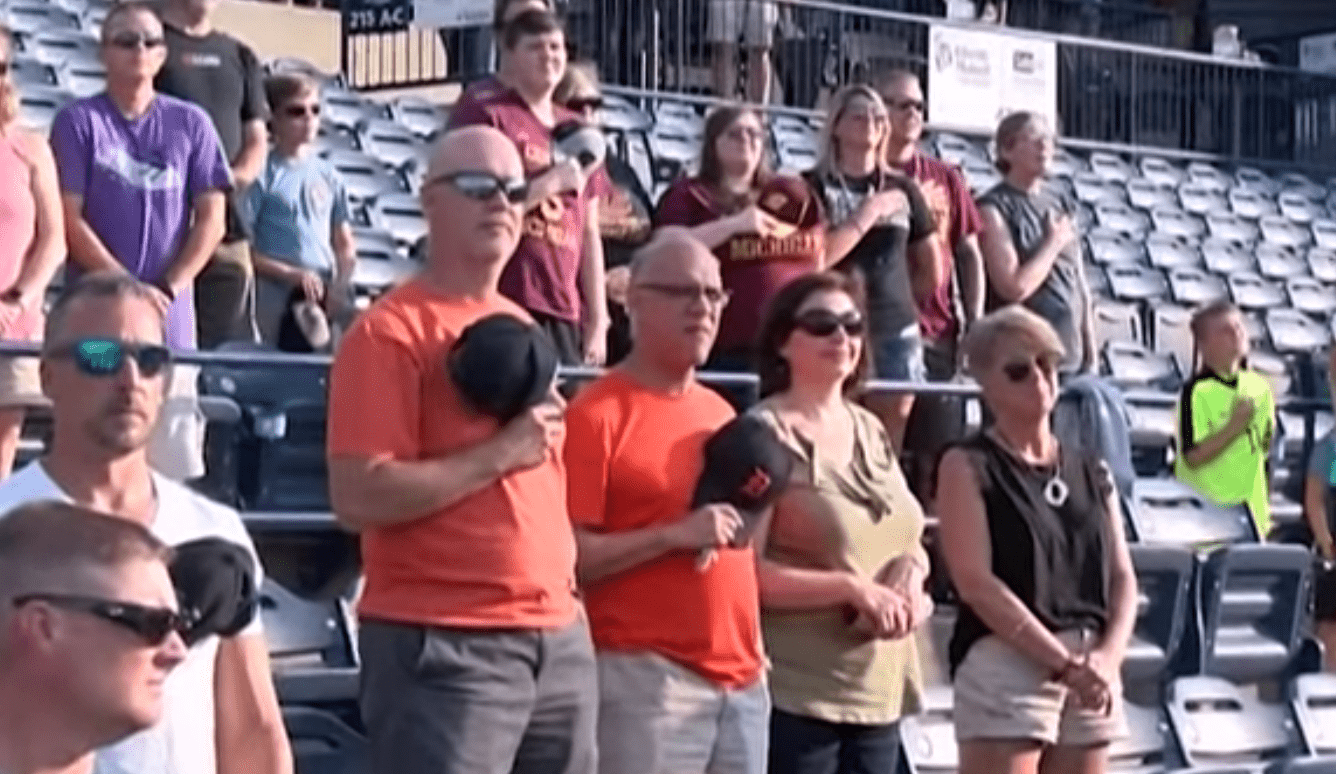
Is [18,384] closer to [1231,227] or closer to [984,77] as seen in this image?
[984,77]

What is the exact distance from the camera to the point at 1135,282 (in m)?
15.7

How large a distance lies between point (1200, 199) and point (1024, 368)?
12616 millimetres

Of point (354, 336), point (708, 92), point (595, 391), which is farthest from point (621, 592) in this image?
point (708, 92)

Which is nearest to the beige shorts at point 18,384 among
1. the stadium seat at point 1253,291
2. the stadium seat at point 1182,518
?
the stadium seat at point 1182,518

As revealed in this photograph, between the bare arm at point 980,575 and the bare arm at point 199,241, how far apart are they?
2.08 meters

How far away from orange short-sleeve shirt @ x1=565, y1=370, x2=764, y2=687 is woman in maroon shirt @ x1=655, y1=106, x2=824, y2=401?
1.92 m

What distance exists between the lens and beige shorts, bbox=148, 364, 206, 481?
6.42 m

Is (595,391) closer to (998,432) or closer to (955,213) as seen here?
(998,432)

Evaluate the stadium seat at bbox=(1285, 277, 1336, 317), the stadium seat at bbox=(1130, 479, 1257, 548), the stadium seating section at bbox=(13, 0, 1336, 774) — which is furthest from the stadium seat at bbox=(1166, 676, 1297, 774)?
the stadium seat at bbox=(1285, 277, 1336, 317)

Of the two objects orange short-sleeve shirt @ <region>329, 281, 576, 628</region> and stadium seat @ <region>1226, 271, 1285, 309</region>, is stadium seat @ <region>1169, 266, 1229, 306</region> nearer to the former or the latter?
stadium seat @ <region>1226, 271, 1285, 309</region>

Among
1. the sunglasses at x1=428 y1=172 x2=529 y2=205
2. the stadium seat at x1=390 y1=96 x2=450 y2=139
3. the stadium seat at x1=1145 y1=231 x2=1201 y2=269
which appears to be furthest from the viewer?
the stadium seat at x1=1145 y1=231 x2=1201 y2=269

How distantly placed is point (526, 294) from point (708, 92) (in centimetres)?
953

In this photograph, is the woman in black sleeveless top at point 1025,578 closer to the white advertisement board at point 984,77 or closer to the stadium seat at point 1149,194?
the white advertisement board at point 984,77

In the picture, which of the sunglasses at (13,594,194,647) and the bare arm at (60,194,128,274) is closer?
the sunglasses at (13,594,194,647)
